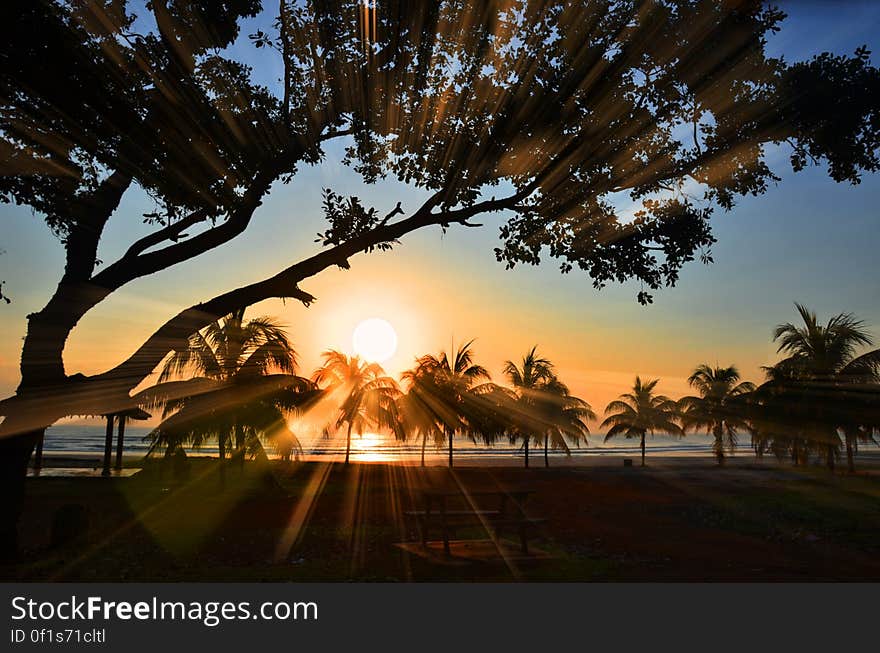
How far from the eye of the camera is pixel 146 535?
12.2m

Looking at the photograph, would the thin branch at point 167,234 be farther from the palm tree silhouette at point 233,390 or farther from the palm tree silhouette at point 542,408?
the palm tree silhouette at point 542,408

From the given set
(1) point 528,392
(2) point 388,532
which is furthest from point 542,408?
(2) point 388,532

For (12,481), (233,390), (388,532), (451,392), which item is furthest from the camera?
(451,392)

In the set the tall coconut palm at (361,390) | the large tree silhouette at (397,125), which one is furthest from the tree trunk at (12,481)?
the tall coconut palm at (361,390)

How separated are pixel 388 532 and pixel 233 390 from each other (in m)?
11.1

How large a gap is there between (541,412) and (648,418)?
16.7 metres

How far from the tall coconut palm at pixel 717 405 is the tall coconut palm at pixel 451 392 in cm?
1681

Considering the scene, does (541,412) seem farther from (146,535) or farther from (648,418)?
(146,535)

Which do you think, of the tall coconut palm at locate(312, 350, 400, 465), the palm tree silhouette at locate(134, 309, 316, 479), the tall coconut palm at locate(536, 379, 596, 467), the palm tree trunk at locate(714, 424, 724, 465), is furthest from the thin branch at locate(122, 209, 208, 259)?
the palm tree trunk at locate(714, 424, 724, 465)

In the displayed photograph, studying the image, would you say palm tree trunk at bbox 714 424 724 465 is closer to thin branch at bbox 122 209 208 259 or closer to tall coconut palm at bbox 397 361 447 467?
tall coconut palm at bbox 397 361 447 467

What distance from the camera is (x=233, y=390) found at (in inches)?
858

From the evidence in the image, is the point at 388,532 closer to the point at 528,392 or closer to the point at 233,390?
the point at 233,390

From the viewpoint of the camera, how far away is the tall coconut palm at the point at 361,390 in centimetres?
3488

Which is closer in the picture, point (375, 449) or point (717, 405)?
point (717, 405)
